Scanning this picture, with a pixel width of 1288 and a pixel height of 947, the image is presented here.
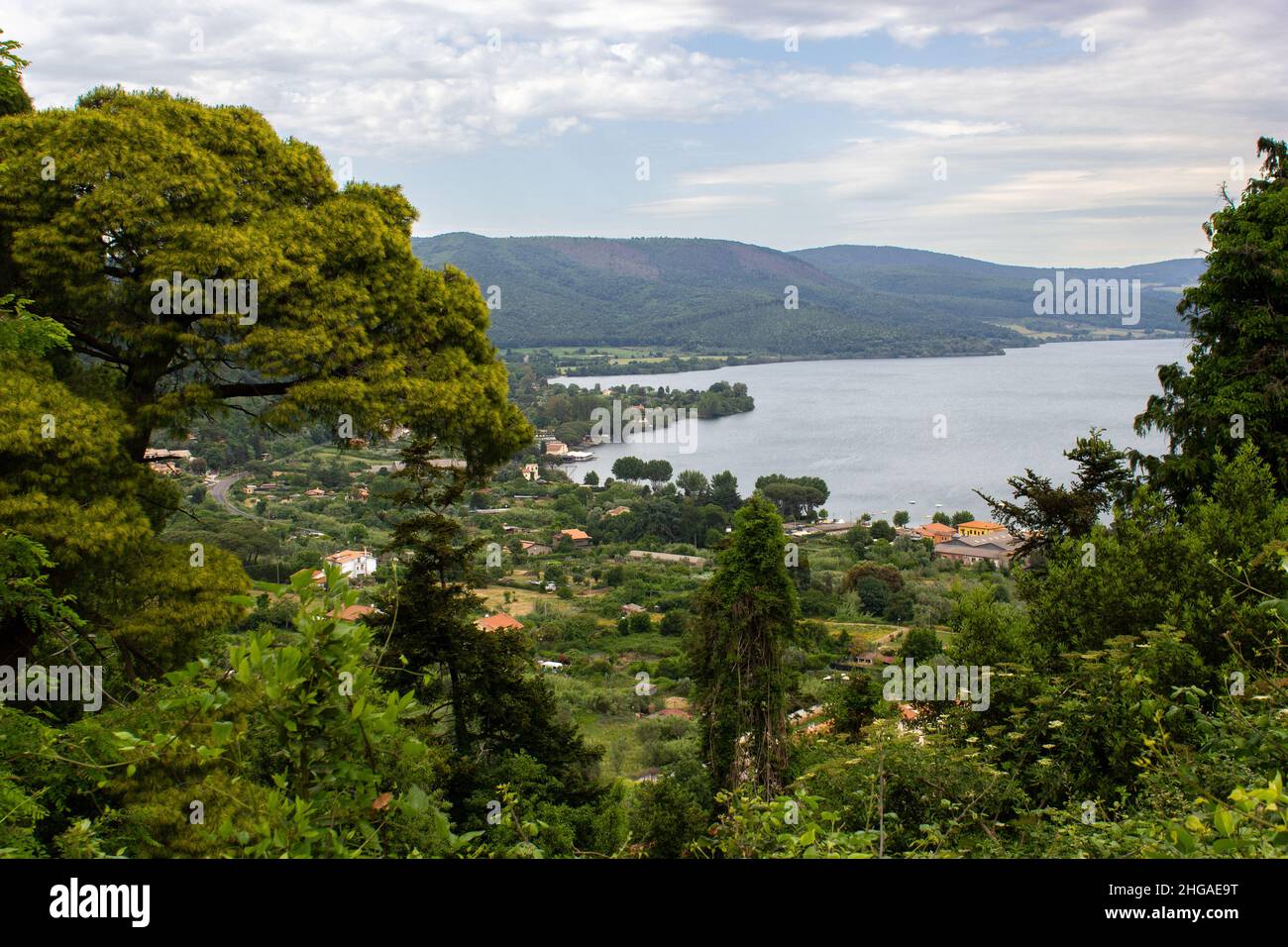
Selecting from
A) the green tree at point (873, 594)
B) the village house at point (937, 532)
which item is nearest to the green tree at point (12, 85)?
the green tree at point (873, 594)

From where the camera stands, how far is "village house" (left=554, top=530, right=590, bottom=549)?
136 feet

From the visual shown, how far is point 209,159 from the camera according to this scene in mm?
5582

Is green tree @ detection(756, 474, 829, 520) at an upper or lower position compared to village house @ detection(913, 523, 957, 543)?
upper

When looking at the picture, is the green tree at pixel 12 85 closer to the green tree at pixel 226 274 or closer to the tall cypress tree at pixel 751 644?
the green tree at pixel 226 274

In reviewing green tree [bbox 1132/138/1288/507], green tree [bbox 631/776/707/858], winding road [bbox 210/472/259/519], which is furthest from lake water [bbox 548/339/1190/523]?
green tree [bbox 631/776/707/858]

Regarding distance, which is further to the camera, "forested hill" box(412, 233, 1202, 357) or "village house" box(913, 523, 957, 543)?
"forested hill" box(412, 233, 1202, 357)

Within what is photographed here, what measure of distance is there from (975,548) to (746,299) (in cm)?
9090

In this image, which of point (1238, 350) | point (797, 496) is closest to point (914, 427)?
point (797, 496)

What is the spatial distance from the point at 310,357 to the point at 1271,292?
9.10m

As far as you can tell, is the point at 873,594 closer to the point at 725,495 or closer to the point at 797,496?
the point at 797,496

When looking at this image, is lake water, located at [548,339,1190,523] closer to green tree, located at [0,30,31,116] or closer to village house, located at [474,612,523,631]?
village house, located at [474,612,523,631]

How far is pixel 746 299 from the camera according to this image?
12344 cm

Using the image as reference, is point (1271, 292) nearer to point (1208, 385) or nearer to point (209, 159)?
point (1208, 385)

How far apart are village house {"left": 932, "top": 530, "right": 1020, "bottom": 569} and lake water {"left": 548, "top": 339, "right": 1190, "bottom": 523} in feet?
8.79
